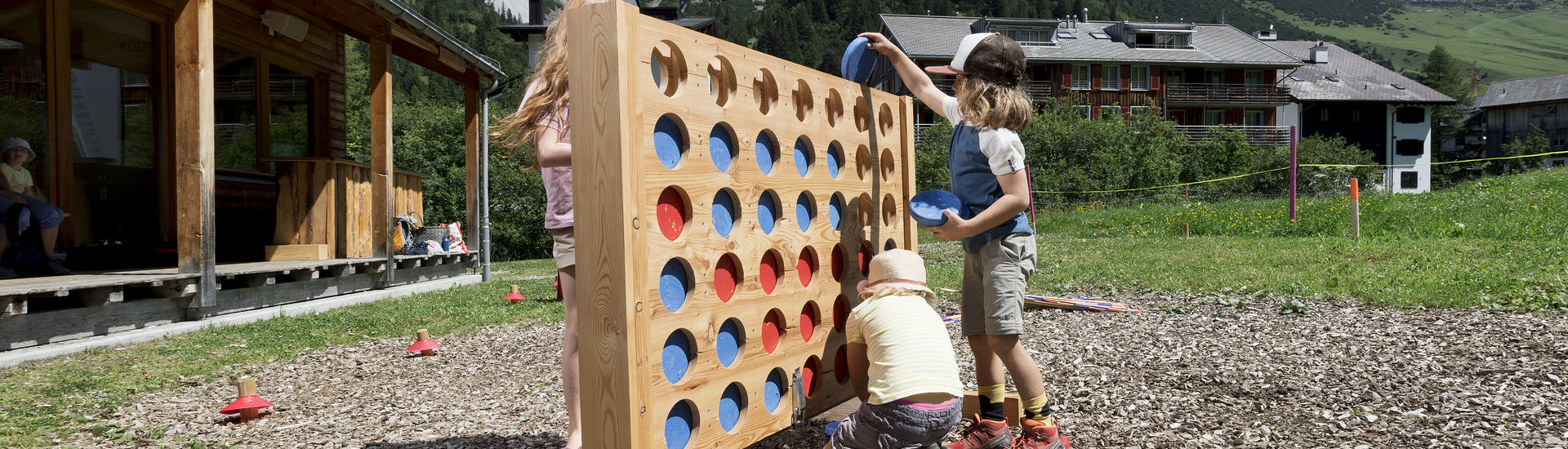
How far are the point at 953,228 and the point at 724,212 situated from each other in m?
0.81

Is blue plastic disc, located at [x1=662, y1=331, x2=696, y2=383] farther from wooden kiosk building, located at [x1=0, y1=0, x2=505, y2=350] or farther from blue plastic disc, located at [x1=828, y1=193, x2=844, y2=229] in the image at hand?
wooden kiosk building, located at [x1=0, y1=0, x2=505, y2=350]

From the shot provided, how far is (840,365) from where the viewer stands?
11.9 ft

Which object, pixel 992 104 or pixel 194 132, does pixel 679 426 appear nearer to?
pixel 992 104

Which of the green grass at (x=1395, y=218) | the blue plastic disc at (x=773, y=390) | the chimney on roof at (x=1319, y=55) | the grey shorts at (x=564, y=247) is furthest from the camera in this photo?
the chimney on roof at (x=1319, y=55)

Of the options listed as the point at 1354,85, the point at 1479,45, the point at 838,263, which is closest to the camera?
the point at 838,263

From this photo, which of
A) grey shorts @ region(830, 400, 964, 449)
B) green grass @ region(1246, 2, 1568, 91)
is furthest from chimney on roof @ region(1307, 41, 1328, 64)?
green grass @ region(1246, 2, 1568, 91)

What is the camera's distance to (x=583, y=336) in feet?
7.92

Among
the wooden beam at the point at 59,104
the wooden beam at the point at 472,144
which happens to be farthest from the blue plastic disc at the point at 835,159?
the wooden beam at the point at 472,144

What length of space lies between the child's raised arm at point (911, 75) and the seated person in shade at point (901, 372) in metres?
0.78

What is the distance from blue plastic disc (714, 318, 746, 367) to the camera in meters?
2.86

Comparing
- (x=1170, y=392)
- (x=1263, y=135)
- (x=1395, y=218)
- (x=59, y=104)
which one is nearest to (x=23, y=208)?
(x=59, y=104)

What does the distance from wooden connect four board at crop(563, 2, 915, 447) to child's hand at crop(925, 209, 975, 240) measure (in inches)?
18.0

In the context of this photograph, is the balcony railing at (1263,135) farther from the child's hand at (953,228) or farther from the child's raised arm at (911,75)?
the child's hand at (953,228)

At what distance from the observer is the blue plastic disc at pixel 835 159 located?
3.49m
